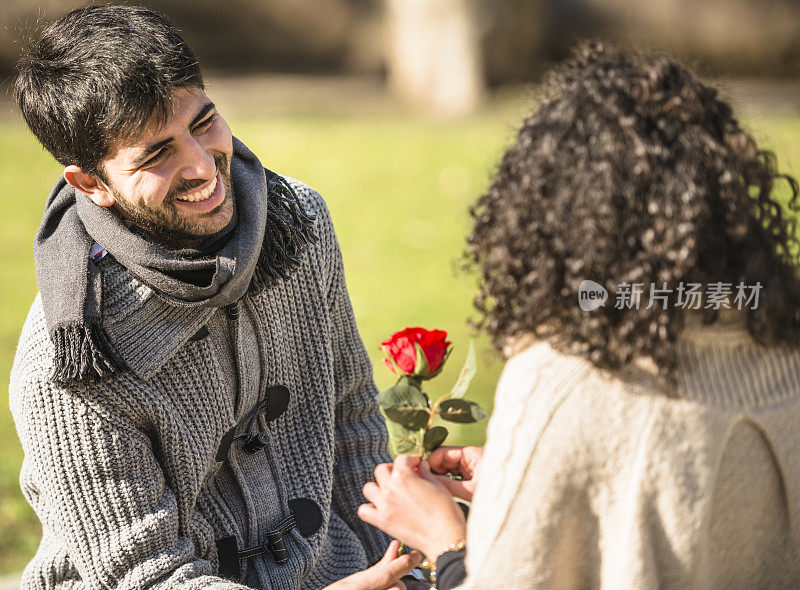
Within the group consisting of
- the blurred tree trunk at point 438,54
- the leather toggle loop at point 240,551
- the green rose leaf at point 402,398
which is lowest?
the leather toggle loop at point 240,551

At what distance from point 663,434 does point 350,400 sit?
1.27 metres

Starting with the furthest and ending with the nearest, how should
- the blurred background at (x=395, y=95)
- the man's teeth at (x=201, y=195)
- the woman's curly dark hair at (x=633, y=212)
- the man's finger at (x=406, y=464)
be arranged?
the blurred background at (x=395, y=95) → the man's teeth at (x=201, y=195) → the man's finger at (x=406, y=464) → the woman's curly dark hair at (x=633, y=212)

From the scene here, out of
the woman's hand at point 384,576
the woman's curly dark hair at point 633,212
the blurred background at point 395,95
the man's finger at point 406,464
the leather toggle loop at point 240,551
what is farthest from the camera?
the blurred background at point 395,95

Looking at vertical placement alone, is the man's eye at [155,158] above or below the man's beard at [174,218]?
above

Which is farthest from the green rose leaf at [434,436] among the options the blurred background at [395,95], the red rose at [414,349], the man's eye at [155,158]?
the blurred background at [395,95]

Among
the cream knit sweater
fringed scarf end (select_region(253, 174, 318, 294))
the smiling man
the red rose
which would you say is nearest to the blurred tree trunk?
fringed scarf end (select_region(253, 174, 318, 294))

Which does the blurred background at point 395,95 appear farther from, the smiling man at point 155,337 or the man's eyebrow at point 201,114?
the man's eyebrow at point 201,114

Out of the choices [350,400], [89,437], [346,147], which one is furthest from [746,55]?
[89,437]

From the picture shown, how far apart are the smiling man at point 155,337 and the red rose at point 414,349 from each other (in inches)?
15.5

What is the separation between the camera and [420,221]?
333 inches

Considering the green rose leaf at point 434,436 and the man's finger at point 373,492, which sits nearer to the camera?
the man's finger at point 373,492

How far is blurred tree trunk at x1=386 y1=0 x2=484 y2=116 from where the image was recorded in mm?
11648

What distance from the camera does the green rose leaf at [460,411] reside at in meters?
2.20

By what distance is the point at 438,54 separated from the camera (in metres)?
12.0
